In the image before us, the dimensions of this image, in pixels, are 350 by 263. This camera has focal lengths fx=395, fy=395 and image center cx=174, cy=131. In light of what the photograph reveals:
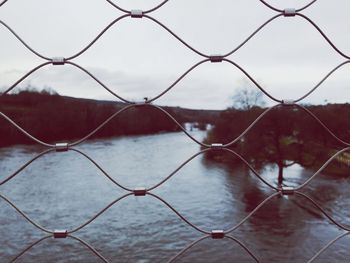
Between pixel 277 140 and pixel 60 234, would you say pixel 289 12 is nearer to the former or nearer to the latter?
pixel 60 234

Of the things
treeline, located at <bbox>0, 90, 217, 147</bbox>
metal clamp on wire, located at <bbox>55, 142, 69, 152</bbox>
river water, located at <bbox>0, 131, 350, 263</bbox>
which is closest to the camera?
metal clamp on wire, located at <bbox>55, 142, 69, 152</bbox>

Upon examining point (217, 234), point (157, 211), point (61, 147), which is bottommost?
point (157, 211)

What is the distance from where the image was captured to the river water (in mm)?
6172

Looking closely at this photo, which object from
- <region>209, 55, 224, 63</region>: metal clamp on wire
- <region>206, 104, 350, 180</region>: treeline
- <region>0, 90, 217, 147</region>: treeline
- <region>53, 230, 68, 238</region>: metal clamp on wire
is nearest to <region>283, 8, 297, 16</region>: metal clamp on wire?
<region>209, 55, 224, 63</region>: metal clamp on wire

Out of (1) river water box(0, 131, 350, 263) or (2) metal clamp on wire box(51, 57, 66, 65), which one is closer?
(2) metal clamp on wire box(51, 57, 66, 65)

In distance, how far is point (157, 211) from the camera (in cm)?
808

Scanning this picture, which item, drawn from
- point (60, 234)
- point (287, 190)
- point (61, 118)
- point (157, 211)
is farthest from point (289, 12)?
point (157, 211)

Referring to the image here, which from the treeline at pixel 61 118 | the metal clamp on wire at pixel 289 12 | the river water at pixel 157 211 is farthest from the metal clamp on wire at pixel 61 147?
the river water at pixel 157 211

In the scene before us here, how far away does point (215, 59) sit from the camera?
46 cm

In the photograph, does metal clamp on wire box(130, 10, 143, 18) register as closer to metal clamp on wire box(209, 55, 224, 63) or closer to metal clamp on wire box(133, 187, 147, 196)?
metal clamp on wire box(209, 55, 224, 63)

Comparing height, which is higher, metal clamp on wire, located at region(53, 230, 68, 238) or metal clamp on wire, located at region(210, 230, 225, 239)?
metal clamp on wire, located at region(53, 230, 68, 238)

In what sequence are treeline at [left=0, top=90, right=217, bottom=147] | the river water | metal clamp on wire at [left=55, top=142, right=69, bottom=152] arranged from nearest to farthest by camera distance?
metal clamp on wire at [left=55, top=142, right=69, bottom=152] < treeline at [left=0, top=90, right=217, bottom=147] < the river water

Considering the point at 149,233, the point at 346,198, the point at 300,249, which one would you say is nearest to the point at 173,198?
the point at 149,233

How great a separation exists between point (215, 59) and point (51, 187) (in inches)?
359
